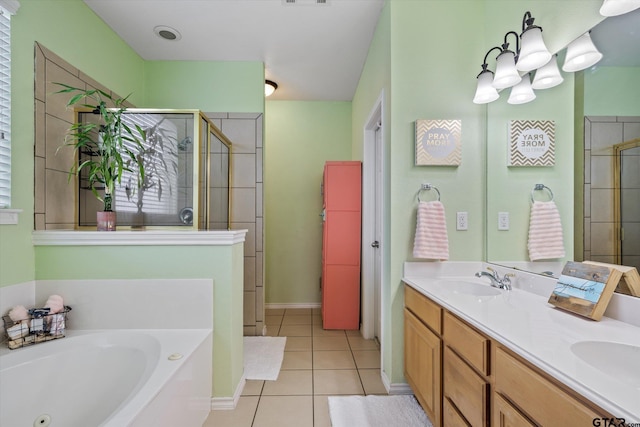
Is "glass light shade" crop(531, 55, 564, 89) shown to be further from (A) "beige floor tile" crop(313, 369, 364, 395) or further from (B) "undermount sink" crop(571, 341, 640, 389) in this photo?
(A) "beige floor tile" crop(313, 369, 364, 395)

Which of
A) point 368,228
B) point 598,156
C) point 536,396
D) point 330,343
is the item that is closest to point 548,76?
point 598,156

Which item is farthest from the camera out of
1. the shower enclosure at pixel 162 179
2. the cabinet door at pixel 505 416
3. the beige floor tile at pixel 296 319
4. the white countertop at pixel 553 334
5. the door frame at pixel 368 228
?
the beige floor tile at pixel 296 319

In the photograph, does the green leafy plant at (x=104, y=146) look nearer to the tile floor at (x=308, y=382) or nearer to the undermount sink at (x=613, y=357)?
the tile floor at (x=308, y=382)

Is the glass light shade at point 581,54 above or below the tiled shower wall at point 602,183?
above

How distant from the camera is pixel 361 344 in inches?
105

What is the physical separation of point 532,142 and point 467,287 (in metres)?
0.93

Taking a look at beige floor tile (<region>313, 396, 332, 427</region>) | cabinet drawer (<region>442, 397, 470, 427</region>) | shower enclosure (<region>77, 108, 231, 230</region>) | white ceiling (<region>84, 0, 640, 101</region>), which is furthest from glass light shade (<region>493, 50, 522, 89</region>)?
beige floor tile (<region>313, 396, 332, 427</region>)

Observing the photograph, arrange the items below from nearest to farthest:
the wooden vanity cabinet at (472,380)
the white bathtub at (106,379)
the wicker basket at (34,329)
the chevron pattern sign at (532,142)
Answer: the wooden vanity cabinet at (472,380)
the white bathtub at (106,379)
the wicker basket at (34,329)
the chevron pattern sign at (532,142)

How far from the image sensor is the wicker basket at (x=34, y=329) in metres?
1.37

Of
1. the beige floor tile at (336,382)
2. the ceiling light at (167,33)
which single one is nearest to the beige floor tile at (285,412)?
the beige floor tile at (336,382)

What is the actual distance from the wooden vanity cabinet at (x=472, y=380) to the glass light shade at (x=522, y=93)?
130cm

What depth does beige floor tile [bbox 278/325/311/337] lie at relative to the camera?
113 inches

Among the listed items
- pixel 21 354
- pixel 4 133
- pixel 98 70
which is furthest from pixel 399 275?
pixel 98 70

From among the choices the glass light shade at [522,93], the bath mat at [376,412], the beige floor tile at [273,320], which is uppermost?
the glass light shade at [522,93]
